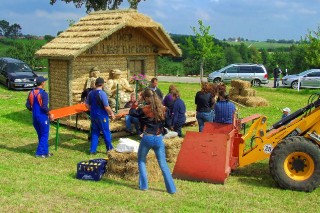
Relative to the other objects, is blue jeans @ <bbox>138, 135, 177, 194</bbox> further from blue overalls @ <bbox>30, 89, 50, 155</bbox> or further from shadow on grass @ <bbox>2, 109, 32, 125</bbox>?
shadow on grass @ <bbox>2, 109, 32, 125</bbox>

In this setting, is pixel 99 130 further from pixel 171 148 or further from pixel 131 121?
pixel 171 148

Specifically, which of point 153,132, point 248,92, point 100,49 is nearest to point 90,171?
point 153,132

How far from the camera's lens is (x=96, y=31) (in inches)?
612

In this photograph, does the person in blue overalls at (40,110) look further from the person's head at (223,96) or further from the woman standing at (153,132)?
the person's head at (223,96)

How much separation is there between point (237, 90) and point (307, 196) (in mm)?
15218

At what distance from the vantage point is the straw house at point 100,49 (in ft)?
50.2

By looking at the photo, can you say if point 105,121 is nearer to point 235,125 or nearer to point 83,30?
point 235,125

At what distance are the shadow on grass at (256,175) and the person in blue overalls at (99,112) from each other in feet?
11.1

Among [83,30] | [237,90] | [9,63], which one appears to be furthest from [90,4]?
[83,30]

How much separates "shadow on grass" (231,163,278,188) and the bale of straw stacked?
37.0ft

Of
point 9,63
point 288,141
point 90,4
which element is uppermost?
point 90,4

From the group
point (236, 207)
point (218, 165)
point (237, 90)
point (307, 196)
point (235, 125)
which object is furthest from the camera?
point (237, 90)

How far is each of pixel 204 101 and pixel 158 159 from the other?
4.49 m

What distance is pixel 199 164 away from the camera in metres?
9.51
